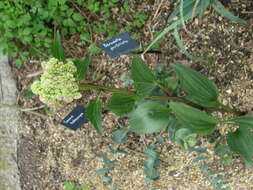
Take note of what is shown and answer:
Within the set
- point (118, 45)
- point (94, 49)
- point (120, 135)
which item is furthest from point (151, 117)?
point (94, 49)

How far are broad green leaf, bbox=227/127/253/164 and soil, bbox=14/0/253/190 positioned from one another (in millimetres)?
456

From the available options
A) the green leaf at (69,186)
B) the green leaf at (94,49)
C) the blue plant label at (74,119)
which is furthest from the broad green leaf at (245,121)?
the green leaf at (69,186)

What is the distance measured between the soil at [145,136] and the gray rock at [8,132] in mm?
51

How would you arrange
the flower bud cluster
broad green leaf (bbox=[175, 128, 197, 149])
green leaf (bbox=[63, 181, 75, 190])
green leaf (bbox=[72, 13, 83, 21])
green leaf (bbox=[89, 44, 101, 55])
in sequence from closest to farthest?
the flower bud cluster → broad green leaf (bbox=[175, 128, 197, 149]) → green leaf (bbox=[72, 13, 83, 21]) → green leaf (bbox=[89, 44, 101, 55]) → green leaf (bbox=[63, 181, 75, 190])

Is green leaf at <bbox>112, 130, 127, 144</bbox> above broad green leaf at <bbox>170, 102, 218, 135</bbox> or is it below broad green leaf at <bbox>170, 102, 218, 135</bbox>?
below

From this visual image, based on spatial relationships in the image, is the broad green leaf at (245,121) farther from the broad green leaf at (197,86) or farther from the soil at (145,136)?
the soil at (145,136)

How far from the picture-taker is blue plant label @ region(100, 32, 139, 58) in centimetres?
130

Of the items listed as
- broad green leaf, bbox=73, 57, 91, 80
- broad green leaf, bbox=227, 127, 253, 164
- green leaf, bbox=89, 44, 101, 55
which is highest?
broad green leaf, bbox=73, 57, 91, 80

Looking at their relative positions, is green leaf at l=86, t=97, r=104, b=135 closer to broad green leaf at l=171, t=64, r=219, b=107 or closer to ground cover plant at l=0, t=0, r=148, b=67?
broad green leaf at l=171, t=64, r=219, b=107

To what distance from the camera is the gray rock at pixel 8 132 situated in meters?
1.95

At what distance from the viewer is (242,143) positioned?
0.98 meters

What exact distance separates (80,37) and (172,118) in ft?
2.18

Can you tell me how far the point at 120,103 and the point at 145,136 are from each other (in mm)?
628

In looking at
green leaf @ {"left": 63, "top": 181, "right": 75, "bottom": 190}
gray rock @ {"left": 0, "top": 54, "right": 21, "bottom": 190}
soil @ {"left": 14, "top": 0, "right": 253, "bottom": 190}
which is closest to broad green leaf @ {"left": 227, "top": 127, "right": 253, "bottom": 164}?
soil @ {"left": 14, "top": 0, "right": 253, "bottom": 190}
